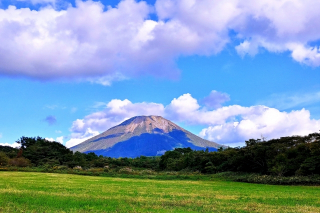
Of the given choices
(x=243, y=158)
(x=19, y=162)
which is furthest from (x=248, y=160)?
(x=19, y=162)

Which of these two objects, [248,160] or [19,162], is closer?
[248,160]

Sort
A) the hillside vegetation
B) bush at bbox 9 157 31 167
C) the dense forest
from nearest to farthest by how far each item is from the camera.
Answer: the hillside vegetation → the dense forest → bush at bbox 9 157 31 167

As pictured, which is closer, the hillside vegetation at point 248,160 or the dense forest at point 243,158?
the hillside vegetation at point 248,160

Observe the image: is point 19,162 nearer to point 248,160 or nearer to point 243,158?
point 243,158

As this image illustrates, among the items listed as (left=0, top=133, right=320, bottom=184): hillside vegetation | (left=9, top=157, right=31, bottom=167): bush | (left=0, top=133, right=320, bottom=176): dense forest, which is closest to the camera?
(left=0, top=133, right=320, bottom=184): hillside vegetation

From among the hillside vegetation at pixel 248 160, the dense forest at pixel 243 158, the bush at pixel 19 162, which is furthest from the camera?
the bush at pixel 19 162

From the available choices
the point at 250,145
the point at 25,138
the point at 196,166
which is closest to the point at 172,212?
Result: the point at 250,145

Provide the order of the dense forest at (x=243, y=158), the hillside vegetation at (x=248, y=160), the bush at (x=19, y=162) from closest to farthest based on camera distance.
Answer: the hillside vegetation at (x=248, y=160)
the dense forest at (x=243, y=158)
the bush at (x=19, y=162)

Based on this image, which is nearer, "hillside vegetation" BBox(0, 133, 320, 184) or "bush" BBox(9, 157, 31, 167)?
"hillside vegetation" BBox(0, 133, 320, 184)

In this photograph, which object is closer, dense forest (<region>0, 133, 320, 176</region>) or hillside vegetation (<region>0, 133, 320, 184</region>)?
hillside vegetation (<region>0, 133, 320, 184</region>)

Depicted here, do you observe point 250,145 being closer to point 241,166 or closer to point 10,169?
point 241,166

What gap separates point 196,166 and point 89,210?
191ft

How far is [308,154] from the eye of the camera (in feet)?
→ 145

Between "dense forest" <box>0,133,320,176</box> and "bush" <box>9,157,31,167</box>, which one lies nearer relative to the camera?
"dense forest" <box>0,133,320,176</box>
